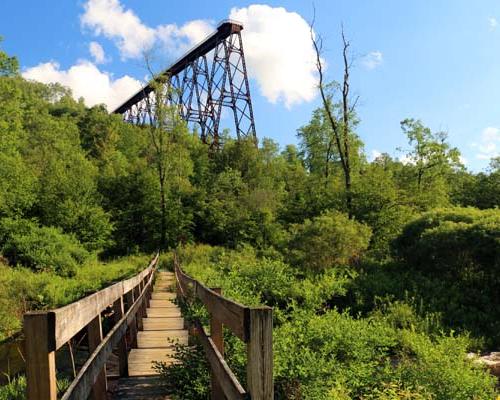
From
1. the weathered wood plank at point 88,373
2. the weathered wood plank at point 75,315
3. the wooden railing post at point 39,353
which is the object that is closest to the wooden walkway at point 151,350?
the weathered wood plank at point 88,373

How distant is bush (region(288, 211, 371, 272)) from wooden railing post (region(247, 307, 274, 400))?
1384 centimetres

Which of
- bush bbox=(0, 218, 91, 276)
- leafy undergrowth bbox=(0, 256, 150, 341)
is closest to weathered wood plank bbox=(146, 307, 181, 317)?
leafy undergrowth bbox=(0, 256, 150, 341)

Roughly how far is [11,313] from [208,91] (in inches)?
1321

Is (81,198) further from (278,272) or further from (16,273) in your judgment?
(278,272)

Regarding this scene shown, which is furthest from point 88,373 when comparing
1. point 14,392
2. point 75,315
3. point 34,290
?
point 34,290

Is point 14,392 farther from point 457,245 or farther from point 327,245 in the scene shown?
point 327,245

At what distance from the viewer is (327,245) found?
1633 centimetres

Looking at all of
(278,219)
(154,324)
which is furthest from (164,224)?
(154,324)

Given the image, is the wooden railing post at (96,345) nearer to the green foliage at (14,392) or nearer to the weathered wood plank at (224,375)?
the weathered wood plank at (224,375)

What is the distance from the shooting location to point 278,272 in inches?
472

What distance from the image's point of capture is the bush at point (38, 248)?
22.6m

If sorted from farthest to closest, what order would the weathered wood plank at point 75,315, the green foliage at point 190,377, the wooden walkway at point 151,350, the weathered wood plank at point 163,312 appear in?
the weathered wood plank at point 163,312, the wooden walkway at point 151,350, the green foliage at point 190,377, the weathered wood plank at point 75,315

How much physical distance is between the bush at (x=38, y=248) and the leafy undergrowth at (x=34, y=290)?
96 cm

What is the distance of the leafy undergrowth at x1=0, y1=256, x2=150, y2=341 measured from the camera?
1384 cm
